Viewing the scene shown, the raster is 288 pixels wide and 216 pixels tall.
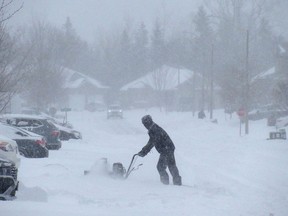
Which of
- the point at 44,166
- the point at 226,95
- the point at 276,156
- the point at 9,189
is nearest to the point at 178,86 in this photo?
the point at 226,95

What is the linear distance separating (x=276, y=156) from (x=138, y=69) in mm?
65226

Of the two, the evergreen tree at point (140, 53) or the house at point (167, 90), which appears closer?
the house at point (167, 90)

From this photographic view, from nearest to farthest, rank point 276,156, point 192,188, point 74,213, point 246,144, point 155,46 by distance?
point 74,213
point 192,188
point 276,156
point 246,144
point 155,46

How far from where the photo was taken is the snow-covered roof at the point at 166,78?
61.1 m

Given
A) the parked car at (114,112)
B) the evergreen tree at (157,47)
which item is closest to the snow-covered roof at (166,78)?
the evergreen tree at (157,47)

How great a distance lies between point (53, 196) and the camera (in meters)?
8.91

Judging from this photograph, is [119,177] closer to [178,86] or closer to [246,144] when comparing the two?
[246,144]

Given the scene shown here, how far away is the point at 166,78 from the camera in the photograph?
204ft

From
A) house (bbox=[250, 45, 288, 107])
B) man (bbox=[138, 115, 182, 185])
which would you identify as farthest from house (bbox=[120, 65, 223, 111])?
man (bbox=[138, 115, 182, 185])

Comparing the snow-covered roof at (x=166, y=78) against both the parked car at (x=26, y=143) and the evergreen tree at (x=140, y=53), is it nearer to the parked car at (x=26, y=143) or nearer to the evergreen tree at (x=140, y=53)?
the evergreen tree at (x=140, y=53)

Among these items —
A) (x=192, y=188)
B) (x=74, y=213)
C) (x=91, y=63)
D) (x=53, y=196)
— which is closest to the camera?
(x=74, y=213)

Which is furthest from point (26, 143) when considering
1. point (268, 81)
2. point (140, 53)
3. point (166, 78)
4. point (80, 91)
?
point (140, 53)

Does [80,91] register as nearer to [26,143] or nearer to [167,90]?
[167,90]

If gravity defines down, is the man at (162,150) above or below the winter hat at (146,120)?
below
